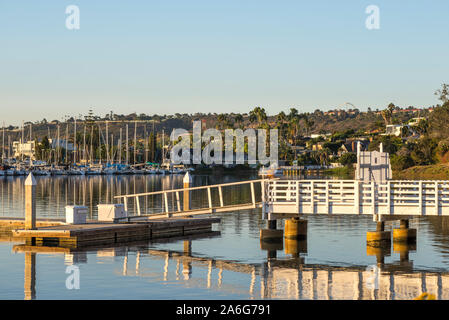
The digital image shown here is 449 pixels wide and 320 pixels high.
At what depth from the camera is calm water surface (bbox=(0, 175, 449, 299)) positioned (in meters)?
26.1

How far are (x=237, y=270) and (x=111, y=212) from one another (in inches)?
444

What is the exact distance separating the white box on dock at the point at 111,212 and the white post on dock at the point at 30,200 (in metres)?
4.81

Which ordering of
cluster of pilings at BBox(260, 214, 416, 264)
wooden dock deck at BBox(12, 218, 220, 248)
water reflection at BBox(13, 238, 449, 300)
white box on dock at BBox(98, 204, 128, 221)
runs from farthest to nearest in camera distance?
white box on dock at BBox(98, 204, 128, 221)
cluster of pilings at BBox(260, 214, 416, 264)
wooden dock deck at BBox(12, 218, 220, 248)
water reflection at BBox(13, 238, 449, 300)

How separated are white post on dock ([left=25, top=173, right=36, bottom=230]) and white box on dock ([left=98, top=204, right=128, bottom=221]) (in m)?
4.81

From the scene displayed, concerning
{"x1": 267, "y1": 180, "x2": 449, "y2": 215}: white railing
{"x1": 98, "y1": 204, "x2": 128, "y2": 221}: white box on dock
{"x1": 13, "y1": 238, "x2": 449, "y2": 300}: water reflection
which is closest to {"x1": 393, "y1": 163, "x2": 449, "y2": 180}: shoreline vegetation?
{"x1": 98, "y1": 204, "x2": 128, "y2": 221}: white box on dock

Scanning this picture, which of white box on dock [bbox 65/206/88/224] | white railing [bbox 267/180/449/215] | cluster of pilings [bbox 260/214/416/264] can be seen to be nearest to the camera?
white railing [bbox 267/180/449/215]

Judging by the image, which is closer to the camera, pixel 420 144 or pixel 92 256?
pixel 92 256

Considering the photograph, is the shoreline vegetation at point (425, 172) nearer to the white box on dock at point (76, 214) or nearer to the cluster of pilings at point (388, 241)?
the cluster of pilings at point (388, 241)

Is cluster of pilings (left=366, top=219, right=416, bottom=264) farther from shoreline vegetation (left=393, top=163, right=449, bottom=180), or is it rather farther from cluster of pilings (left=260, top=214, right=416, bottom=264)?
shoreline vegetation (left=393, top=163, right=449, bottom=180)
